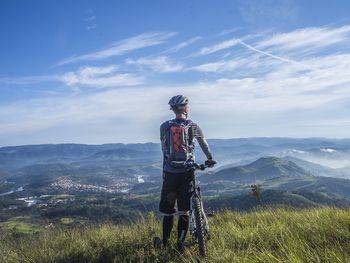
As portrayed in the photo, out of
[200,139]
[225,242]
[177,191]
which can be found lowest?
[225,242]

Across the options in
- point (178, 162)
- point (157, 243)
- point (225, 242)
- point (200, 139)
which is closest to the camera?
point (225, 242)

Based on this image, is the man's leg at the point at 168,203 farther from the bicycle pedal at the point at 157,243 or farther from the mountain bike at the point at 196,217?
the mountain bike at the point at 196,217

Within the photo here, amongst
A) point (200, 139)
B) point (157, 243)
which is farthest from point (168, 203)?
point (200, 139)

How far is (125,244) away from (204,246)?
7.14ft

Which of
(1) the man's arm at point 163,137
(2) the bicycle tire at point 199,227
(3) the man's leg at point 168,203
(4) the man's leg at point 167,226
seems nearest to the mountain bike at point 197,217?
(2) the bicycle tire at point 199,227

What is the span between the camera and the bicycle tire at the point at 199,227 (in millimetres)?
5980

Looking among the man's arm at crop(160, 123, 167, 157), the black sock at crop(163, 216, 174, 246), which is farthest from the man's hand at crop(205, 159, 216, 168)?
the black sock at crop(163, 216, 174, 246)

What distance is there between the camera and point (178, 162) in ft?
23.6

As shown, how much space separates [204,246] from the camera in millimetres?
6027

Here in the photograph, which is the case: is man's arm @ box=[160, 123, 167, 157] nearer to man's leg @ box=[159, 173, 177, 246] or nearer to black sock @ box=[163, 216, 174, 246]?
man's leg @ box=[159, 173, 177, 246]

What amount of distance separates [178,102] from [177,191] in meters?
1.71

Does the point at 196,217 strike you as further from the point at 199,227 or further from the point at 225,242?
the point at 225,242

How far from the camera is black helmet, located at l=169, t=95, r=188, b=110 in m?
7.41

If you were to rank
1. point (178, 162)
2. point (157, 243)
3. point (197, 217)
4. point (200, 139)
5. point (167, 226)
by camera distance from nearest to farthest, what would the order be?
Answer: point (197, 217)
point (157, 243)
point (178, 162)
point (167, 226)
point (200, 139)
